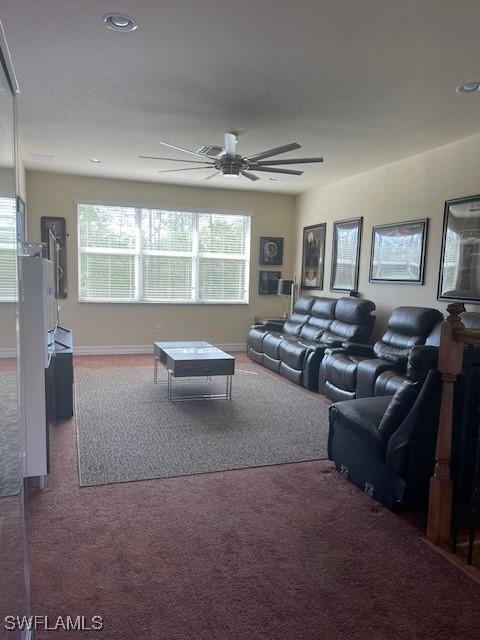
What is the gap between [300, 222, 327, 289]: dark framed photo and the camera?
7117 millimetres

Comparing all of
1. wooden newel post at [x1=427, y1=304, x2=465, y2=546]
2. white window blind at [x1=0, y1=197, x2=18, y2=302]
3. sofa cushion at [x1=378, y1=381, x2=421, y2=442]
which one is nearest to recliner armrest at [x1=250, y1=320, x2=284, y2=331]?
sofa cushion at [x1=378, y1=381, x2=421, y2=442]

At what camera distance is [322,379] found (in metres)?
5.07

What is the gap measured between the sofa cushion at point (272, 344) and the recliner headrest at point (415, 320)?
1.58 metres

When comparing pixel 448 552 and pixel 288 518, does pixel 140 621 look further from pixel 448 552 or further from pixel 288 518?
pixel 448 552

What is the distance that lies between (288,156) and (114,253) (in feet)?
10.3

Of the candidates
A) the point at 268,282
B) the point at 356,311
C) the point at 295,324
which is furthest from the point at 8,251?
the point at 268,282

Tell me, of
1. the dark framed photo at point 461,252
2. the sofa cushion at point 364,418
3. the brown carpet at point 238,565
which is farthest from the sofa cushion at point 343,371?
the brown carpet at point 238,565

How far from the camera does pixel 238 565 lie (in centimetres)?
209

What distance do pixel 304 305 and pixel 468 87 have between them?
3.79 m

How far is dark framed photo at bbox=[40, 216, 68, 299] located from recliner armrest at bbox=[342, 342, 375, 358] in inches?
165

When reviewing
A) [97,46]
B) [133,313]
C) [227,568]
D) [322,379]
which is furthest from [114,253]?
[227,568]

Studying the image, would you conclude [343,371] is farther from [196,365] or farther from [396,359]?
[196,365]

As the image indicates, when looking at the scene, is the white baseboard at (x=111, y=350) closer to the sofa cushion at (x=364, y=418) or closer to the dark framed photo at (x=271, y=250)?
the dark framed photo at (x=271, y=250)

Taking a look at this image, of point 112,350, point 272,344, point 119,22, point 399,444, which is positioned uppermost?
point 119,22
